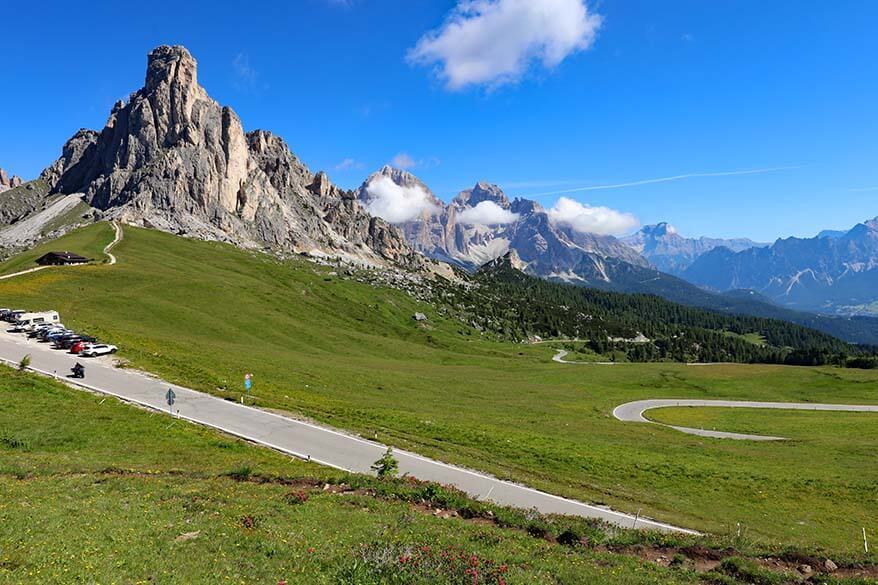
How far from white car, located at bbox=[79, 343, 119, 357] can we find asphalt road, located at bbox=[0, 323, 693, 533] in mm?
1146

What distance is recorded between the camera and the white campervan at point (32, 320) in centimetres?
6138

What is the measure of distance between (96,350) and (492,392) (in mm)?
50174

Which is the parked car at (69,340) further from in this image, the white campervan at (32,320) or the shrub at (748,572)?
the shrub at (748,572)

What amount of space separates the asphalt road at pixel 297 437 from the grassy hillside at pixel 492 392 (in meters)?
1.76

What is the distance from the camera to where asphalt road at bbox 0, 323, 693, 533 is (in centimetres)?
2631

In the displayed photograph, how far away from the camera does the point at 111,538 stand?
15.4 meters

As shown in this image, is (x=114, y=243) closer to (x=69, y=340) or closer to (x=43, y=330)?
(x=43, y=330)

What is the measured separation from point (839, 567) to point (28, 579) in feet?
89.1

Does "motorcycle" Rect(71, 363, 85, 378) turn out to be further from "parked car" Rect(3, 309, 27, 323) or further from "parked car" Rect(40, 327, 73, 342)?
"parked car" Rect(3, 309, 27, 323)

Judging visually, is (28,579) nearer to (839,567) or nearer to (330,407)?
(839,567)

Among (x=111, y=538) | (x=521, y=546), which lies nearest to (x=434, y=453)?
(x=521, y=546)

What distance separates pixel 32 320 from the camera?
6309 cm

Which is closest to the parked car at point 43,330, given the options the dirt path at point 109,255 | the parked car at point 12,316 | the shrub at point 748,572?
the parked car at point 12,316

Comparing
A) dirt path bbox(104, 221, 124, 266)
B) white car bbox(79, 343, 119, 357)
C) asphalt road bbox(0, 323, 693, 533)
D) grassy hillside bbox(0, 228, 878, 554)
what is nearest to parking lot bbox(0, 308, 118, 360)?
white car bbox(79, 343, 119, 357)
